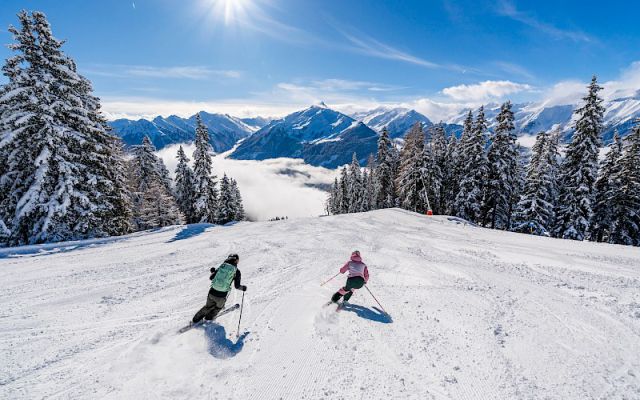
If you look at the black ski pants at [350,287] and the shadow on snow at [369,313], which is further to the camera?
the black ski pants at [350,287]

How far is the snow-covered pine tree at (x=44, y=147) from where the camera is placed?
15258 millimetres

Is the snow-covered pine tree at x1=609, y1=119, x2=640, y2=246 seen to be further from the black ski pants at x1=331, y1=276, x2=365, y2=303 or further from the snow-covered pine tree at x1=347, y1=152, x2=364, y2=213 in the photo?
the snow-covered pine tree at x1=347, y1=152, x2=364, y2=213

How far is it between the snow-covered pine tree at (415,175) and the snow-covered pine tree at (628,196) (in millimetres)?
17272

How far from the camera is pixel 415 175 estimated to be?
1487 inches

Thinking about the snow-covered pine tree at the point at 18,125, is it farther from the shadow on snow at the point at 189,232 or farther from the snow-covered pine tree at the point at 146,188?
the snow-covered pine tree at the point at 146,188

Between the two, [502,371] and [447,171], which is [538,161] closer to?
[447,171]

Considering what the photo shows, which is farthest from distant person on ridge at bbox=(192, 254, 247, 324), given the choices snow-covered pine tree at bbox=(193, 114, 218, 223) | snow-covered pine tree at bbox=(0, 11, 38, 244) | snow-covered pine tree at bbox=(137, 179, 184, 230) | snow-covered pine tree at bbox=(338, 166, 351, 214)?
snow-covered pine tree at bbox=(338, 166, 351, 214)

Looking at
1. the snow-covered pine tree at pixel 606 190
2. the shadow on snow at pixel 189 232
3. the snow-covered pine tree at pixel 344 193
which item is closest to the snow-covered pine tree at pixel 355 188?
the snow-covered pine tree at pixel 344 193

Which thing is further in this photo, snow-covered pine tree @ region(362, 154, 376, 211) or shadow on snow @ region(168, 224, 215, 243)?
snow-covered pine tree @ region(362, 154, 376, 211)

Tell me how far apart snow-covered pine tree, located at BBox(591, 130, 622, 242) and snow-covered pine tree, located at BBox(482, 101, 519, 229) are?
734 cm

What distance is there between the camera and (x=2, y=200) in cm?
1638

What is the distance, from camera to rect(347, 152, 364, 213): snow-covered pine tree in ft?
192

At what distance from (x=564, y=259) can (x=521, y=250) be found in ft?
5.41

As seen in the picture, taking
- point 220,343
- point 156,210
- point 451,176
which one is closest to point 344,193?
point 451,176
